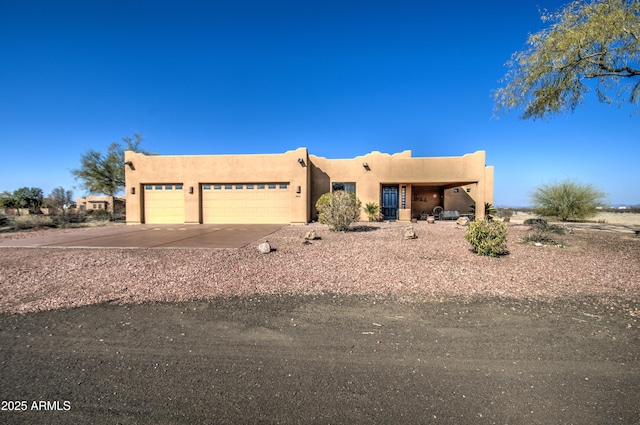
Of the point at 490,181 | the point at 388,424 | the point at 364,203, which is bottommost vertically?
the point at 388,424

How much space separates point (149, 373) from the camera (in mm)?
2652

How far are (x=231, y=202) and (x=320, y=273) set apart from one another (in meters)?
12.5

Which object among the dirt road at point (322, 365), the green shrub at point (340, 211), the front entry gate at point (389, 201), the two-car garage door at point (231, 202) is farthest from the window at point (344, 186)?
the dirt road at point (322, 365)

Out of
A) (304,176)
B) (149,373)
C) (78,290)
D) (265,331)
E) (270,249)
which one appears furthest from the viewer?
(304,176)

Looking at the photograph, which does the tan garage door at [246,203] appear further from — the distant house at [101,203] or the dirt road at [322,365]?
the distant house at [101,203]

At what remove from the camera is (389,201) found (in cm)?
1920

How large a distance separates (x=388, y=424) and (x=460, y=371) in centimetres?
102

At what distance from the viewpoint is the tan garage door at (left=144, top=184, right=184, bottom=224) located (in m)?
17.5

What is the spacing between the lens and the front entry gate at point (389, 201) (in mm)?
19125

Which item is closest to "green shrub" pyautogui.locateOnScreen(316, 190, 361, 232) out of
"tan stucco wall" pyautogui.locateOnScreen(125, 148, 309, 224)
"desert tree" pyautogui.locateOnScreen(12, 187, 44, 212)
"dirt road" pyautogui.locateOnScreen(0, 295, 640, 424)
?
"tan stucco wall" pyautogui.locateOnScreen(125, 148, 309, 224)

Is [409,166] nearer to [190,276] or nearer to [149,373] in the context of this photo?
[190,276]

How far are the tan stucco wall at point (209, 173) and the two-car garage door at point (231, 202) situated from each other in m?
0.37

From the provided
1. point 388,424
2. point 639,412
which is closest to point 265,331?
point 388,424

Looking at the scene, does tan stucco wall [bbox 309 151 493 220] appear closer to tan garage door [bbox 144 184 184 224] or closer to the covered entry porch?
the covered entry porch
